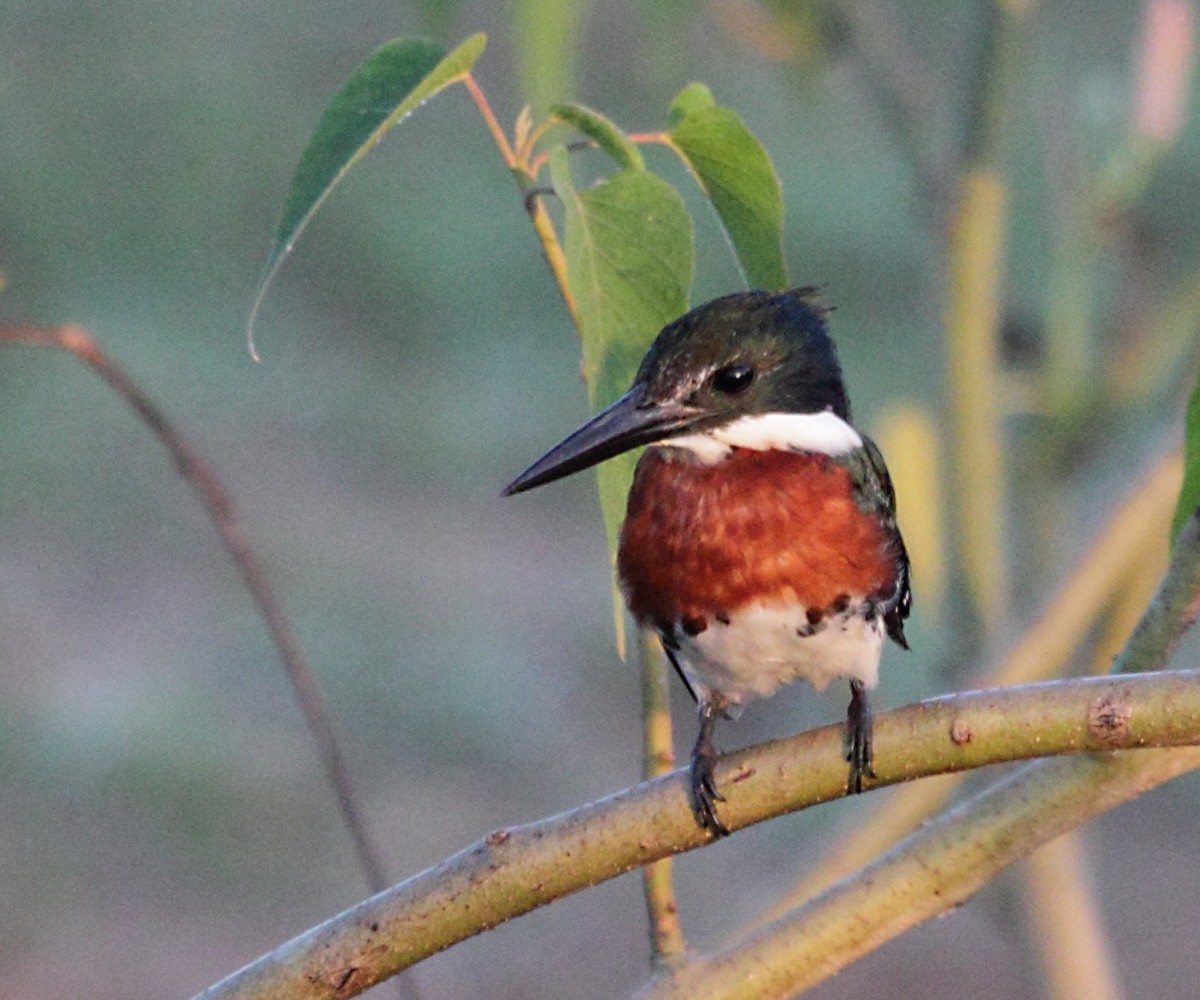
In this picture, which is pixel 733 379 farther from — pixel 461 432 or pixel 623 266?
pixel 461 432

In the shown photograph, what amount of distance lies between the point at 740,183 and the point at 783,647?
42cm

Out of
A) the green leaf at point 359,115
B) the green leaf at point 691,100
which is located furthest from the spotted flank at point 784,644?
the green leaf at point 359,115

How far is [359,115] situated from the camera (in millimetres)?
1045

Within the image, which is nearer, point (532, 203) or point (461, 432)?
point (532, 203)

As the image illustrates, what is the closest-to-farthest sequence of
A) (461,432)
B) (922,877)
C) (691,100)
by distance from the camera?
(922,877) → (691,100) → (461,432)

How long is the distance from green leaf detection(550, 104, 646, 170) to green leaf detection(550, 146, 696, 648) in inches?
0.6

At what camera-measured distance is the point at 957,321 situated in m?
1.68

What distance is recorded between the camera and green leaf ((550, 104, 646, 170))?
3.59ft

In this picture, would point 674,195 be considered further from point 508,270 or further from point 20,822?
point 508,270

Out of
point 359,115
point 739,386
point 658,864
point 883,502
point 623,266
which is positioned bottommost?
point 658,864

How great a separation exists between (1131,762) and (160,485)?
4484 millimetres

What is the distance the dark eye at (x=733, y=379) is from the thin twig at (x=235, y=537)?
1.27ft

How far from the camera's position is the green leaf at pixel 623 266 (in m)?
1.07

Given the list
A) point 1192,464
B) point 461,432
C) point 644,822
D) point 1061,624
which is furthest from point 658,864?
point 461,432
